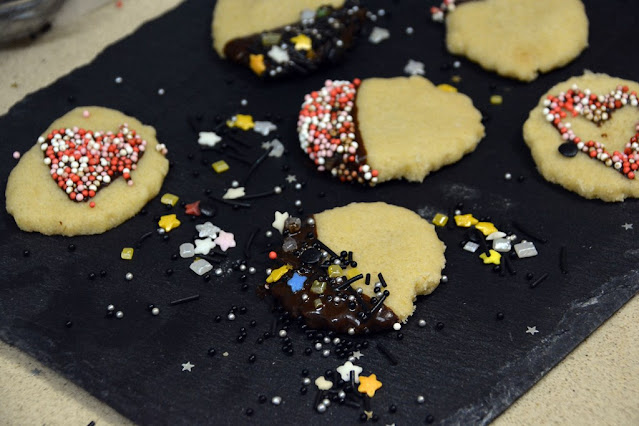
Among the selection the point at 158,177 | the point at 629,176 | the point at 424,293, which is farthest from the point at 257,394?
the point at 629,176

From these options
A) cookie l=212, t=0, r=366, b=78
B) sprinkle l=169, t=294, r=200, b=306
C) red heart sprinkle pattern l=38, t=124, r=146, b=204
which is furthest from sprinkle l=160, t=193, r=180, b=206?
cookie l=212, t=0, r=366, b=78

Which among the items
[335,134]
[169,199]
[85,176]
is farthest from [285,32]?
[85,176]

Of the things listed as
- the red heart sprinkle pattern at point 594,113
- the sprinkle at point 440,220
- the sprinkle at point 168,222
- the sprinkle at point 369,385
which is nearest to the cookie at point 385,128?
Answer: the sprinkle at point 440,220

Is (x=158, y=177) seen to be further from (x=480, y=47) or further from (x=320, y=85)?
(x=480, y=47)

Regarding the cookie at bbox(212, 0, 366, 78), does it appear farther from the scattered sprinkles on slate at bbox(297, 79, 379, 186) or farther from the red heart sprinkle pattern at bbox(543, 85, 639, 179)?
the red heart sprinkle pattern at bbox(543, 85, 639, 179)

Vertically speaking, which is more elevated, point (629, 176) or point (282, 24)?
point (282, 24)

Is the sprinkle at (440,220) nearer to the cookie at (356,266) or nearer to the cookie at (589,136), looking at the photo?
the cookie at (356,266)

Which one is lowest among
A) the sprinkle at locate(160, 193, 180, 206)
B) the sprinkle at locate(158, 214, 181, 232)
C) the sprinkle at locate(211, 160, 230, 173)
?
the sprinkle at locate(158, 214, 181, 232)
